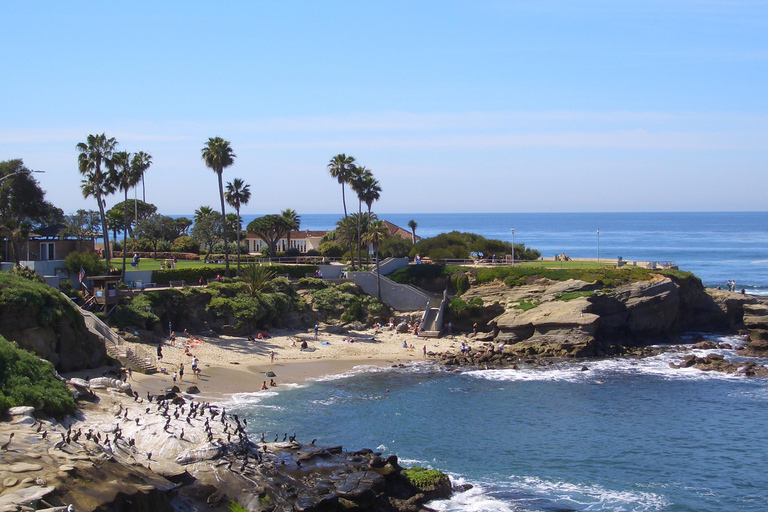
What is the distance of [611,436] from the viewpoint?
32.3m

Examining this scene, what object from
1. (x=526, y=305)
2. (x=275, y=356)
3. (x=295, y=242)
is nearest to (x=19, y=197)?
(x=275, y=356)

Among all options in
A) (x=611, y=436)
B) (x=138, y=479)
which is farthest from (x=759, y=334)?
(x=138, y=479)

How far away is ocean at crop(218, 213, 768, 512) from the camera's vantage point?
25797 millimetres

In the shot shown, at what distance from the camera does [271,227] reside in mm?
72875

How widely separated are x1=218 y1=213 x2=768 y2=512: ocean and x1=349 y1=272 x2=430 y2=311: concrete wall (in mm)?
13548

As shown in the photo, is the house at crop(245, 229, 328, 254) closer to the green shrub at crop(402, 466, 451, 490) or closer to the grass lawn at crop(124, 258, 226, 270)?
the grass lawn at crop(124, 258, 226, 270)

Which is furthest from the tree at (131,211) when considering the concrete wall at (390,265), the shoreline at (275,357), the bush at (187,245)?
the shoreline at (275,357)

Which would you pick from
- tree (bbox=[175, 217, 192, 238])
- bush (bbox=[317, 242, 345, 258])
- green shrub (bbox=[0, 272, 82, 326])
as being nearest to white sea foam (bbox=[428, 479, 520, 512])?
green shrub (bbox=[0, 272, 82, 326])

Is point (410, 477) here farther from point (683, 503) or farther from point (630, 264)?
point (630, 264)

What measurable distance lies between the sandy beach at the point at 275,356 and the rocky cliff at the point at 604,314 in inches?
204

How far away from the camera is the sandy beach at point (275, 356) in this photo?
37.6 metres

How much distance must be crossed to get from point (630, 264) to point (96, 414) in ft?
168

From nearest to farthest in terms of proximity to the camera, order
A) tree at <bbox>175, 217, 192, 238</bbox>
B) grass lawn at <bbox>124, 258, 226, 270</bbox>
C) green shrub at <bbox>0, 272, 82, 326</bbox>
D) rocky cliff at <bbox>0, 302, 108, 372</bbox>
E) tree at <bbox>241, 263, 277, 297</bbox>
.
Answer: rocky cliff at <bbox>0, 302, 108, 372</bbox> → green shrub at <bbox>0, 272, 82, 326</bbox> → tree at <bbox>241, 263, 277, 297</bbox> → grass lawn at <bbox>124, 258, 226, 270</bbox> → tree at <bbox>175, 217, 192, 238</bbox>

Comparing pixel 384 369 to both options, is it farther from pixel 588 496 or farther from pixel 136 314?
pixel 588 496
